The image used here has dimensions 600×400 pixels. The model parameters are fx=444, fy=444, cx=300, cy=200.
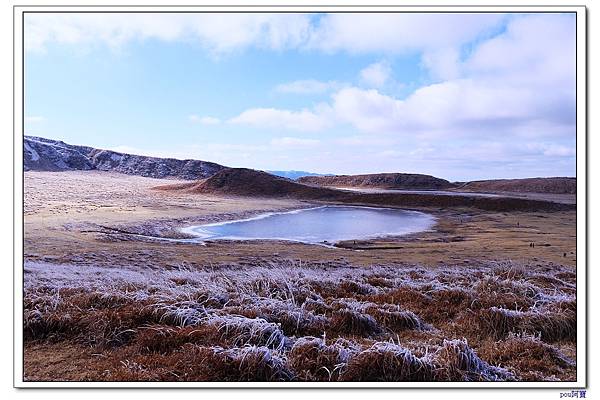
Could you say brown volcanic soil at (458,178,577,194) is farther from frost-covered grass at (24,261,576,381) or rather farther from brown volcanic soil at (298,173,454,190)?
frost-covered grass at (24,261,576,381)

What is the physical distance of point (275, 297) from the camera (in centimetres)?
312

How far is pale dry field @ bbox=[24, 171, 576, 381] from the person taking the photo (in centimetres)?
261

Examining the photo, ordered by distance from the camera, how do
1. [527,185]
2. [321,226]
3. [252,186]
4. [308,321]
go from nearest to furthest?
[308,321], [527,185], [321,226], [252,186]

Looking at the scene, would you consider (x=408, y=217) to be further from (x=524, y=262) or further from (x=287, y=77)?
(x=287, y=77)

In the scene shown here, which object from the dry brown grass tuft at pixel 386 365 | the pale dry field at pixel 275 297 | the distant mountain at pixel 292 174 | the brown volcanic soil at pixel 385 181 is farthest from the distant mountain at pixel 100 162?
the dry brown grass tuft at pixel 386 365

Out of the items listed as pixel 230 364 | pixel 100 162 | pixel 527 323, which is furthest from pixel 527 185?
pixel 100 162

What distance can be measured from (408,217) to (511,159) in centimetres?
104

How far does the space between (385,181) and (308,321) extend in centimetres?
179

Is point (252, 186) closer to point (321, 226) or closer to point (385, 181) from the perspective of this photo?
point (321, 226)

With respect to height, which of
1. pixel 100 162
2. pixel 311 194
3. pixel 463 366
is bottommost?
pixel 463 366

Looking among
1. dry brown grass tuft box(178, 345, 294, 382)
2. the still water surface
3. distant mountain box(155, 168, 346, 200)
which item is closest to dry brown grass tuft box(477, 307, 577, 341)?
the still water surface

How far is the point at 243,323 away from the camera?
2.69 m

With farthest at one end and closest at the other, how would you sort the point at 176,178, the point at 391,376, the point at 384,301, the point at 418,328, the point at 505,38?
the point at 176,178 → the point at 505,38 → the point at 384,301 → the point at 418,328 → the point at 391,376
